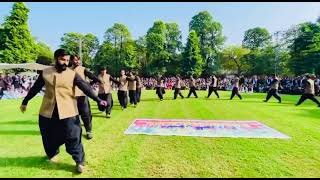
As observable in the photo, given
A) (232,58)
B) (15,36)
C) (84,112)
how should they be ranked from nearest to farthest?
(84,112) < (15,36) < (232,58)

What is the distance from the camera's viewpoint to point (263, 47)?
3184 inches

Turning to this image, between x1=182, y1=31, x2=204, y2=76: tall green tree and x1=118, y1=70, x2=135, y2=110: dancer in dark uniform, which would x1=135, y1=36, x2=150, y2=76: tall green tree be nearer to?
x1=182, y1=31, x2=204, y2=76: tall green tree

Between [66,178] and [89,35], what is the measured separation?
87.6 meters

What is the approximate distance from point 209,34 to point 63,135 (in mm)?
73625

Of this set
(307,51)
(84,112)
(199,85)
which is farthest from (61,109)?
(307,51)

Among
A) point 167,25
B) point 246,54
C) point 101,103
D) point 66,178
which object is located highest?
point 167,25

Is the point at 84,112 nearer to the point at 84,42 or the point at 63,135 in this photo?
the point at 63,135

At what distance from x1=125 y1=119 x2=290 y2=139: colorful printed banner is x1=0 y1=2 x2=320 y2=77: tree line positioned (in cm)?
4802

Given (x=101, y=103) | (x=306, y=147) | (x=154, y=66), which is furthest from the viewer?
(x=154, y=66)

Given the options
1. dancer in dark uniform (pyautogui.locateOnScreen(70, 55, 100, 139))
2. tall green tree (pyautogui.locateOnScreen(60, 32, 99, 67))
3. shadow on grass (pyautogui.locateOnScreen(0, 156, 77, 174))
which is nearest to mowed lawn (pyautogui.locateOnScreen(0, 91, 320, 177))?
shadow on grass (pyautogui.locateOnScreen(0, 156, 77, 174))

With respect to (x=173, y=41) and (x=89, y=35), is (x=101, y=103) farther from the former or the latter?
(x=89, y=35)

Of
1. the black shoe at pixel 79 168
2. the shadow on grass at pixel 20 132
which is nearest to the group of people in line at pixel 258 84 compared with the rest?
the shadow on grass at pixel 20 132

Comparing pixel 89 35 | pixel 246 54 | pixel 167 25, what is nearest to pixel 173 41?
pixel 167 25

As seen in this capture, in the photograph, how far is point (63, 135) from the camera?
262 inches
